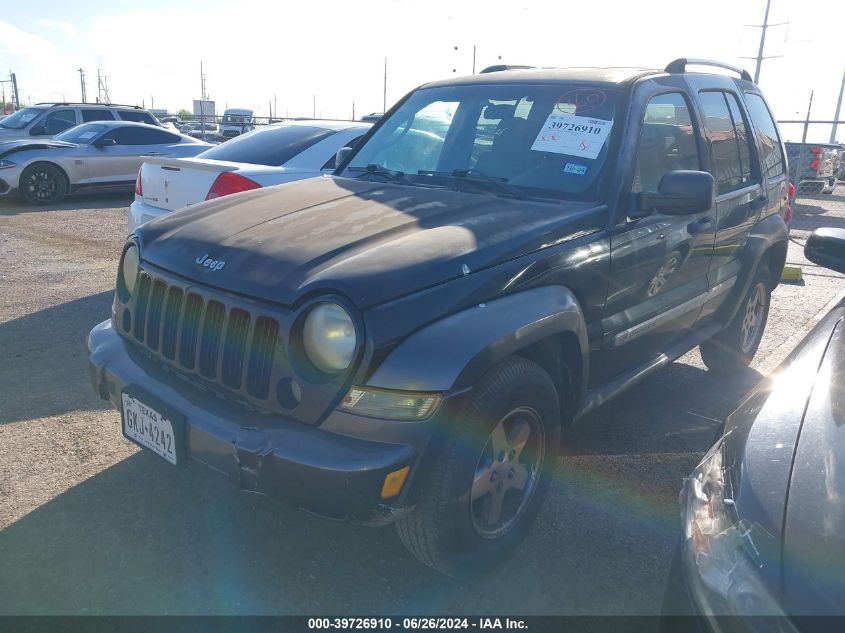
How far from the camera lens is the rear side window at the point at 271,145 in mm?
6031

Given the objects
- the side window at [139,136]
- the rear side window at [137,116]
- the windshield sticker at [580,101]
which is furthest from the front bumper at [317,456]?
the rear side window at [137,116]

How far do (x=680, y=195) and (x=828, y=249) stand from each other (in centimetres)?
64

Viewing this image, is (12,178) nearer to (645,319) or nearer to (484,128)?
(484,128)

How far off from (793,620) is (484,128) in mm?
2814

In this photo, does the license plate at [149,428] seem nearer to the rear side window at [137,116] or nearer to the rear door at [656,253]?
the rear door at [656,253]

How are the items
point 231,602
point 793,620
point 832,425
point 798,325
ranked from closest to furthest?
point 793,620 < point 832,425 < point 231,602 < point 798,325

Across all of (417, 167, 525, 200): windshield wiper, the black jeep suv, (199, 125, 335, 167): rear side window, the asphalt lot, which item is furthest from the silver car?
the black jeep suv

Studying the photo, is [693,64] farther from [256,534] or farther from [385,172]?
[256,534]

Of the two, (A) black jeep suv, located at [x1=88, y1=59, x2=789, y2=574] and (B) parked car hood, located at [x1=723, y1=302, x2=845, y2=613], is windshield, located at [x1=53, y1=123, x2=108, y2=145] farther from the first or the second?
(B) parked car hood, located at [x1=723, y1=302, x2=845, y2=613]

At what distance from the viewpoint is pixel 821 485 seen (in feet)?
5.30

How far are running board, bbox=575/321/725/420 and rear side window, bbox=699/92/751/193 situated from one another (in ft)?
2.90

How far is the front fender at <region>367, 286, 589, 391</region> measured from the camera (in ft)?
7.25

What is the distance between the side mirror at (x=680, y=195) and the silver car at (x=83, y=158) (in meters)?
10.3

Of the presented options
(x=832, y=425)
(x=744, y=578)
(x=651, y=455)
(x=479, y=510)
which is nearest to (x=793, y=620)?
(x=744, y=578)
